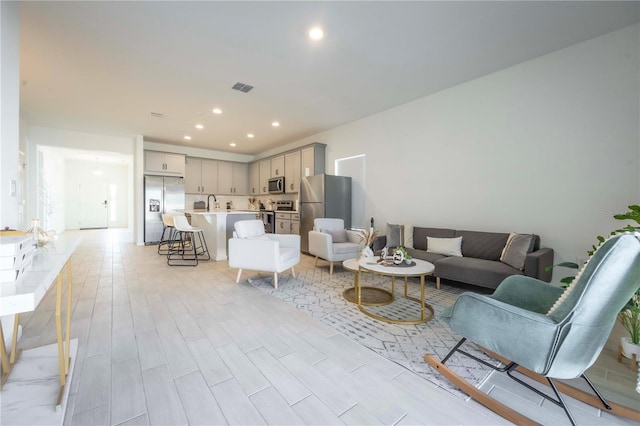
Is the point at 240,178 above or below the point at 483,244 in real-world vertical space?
above

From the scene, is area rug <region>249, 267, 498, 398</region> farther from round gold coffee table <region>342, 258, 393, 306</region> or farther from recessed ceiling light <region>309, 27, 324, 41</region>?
recessed ceiling light <region>309, 27, 324, 41</region>

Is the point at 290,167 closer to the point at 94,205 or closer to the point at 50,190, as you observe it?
the point at 50,190

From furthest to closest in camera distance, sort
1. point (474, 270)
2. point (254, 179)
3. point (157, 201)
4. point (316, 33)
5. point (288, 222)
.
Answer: point (254, 179) → point (157, 201) → point (288, 222) → point (474, 270) → point (316, 33)

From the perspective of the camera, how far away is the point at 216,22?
2447 mm

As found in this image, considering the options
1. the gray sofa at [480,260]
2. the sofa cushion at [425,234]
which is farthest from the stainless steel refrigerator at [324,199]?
the gray sofa at [480,260]

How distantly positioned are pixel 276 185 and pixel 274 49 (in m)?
4.33

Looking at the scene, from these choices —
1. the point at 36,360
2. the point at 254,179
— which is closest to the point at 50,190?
the point at 254,179

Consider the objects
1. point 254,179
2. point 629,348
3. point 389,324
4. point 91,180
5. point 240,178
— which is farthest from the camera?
point 91,180

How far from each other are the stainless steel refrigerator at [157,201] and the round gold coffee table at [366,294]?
587 centimetres

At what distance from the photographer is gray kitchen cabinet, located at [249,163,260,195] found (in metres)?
7.98

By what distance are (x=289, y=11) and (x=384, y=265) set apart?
253 cm

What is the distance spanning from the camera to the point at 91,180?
33.8 feet

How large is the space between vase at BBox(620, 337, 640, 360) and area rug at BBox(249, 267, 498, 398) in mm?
996

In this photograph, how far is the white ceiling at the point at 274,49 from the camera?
2.31 metres
